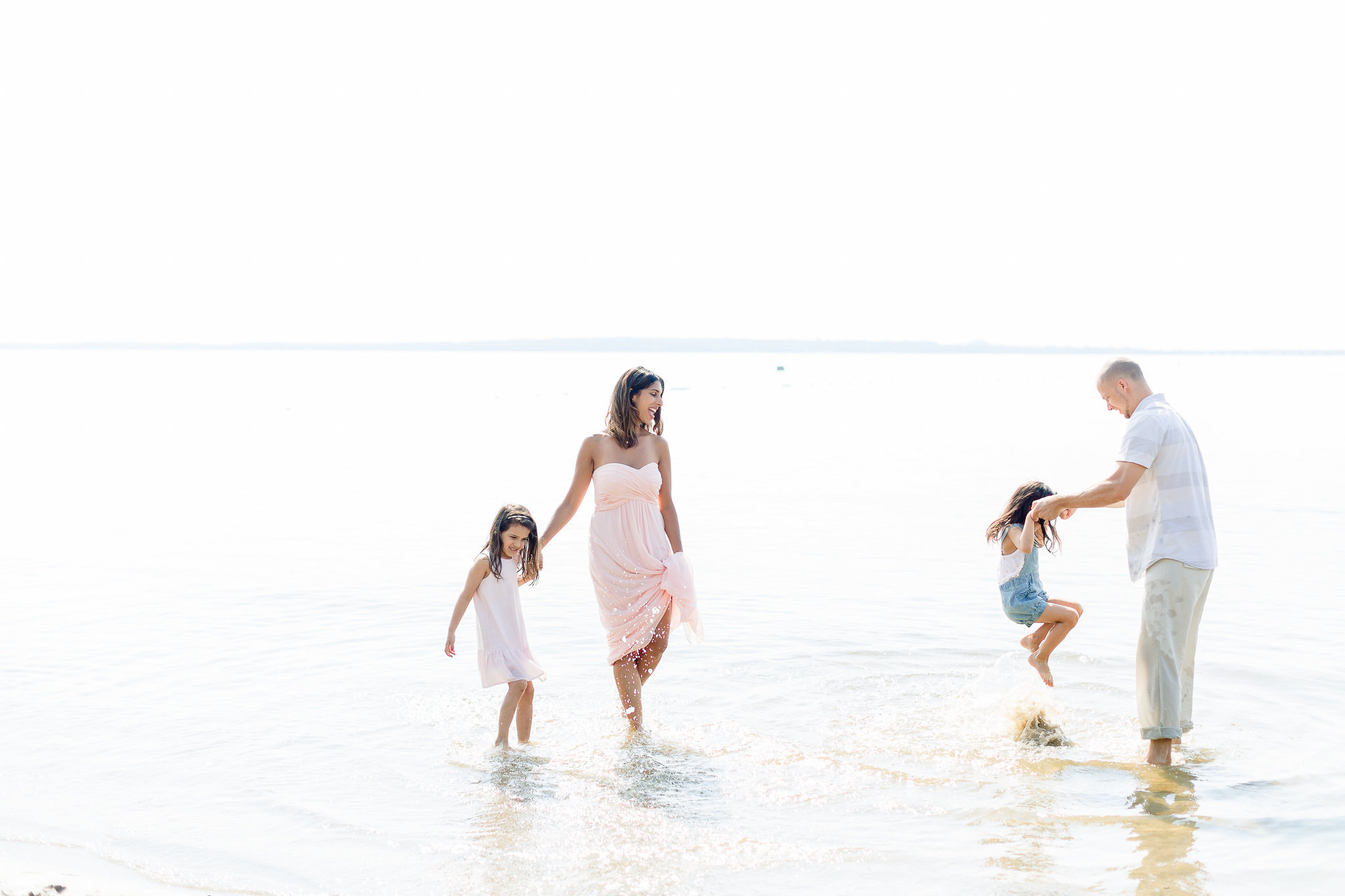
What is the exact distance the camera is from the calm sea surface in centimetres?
471

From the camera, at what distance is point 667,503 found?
6.42 meters

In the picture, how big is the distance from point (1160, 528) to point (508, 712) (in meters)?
3.55

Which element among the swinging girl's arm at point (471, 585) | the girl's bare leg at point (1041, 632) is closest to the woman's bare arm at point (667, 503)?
the swinging girl's arm at point (471, 585)

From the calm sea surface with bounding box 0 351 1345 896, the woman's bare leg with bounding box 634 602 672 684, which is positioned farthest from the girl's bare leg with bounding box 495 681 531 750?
the woman's bare leg with bounding box 634 602 672 684

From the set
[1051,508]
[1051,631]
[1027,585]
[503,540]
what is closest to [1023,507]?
[1027,585]

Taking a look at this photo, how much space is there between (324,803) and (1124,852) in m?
3.63

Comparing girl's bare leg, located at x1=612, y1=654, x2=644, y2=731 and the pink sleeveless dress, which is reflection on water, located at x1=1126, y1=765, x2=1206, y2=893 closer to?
girl's bare leg, located at x1=612, y1=654, x2=644, y2=731

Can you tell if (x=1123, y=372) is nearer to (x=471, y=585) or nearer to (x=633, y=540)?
(x=633, y=540)

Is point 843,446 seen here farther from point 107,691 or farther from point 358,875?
point 358,875

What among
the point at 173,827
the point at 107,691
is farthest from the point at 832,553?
the point at 173,827

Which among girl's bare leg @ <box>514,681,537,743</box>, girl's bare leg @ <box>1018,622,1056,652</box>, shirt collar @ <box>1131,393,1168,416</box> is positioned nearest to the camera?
shirt collar @ <box>1131,393,1168,416</box>

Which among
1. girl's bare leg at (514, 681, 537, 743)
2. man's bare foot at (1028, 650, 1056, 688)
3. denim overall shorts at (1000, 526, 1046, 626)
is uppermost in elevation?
denim overall shorts at (1000, 526, 1046, 626)

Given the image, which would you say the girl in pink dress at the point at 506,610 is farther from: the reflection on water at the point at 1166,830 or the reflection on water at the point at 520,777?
the reflection on water at the point at 1166,830

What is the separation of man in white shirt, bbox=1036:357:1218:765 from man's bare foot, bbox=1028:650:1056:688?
920 millimetres
